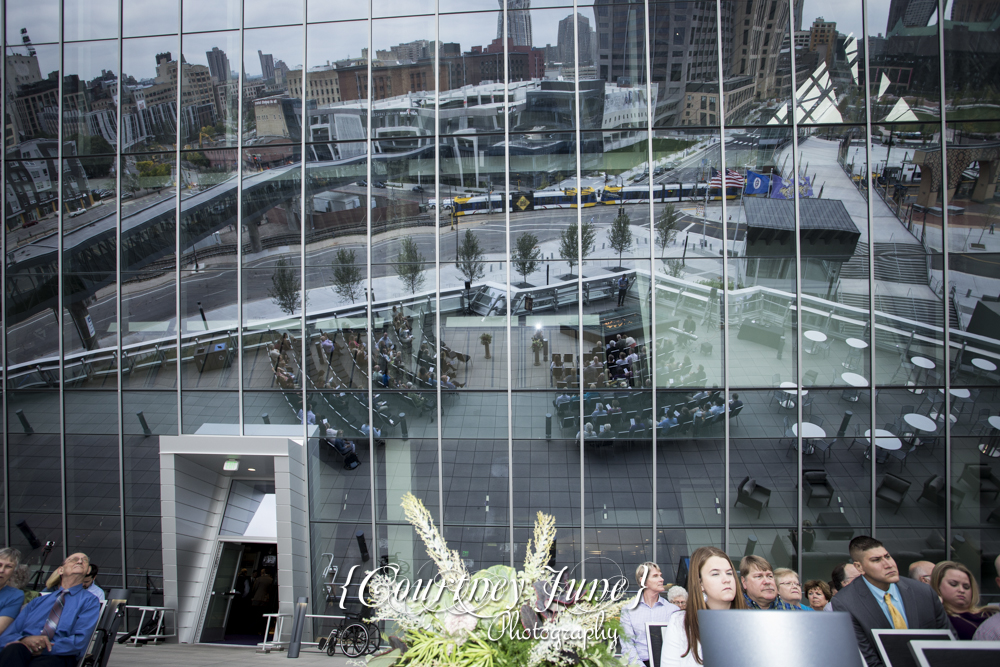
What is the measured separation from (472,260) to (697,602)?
8688 millimetres

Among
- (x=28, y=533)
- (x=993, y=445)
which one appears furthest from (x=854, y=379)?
(x=28, y=533)

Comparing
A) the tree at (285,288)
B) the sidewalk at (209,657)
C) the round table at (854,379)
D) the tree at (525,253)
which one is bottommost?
the sidewalk at (209,657)

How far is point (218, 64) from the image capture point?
39.4ft

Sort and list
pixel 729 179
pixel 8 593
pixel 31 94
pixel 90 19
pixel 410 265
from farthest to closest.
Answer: pixel 31 94
pixel 90 19
pixel 410 265
pixel 729 179
pixel 8 593

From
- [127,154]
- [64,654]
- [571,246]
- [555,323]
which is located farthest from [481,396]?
[127,154]

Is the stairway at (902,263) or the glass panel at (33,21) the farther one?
the glass panel at (33,21)

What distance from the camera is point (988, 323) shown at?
11008 millimetres

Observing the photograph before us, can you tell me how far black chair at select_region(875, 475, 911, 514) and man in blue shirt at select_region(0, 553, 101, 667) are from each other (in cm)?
1182

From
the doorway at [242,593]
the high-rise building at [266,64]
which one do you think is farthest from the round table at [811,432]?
the high-rise building at [266,64]

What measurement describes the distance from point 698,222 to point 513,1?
5.35 m

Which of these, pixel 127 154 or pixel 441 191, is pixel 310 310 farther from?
pixel 127 154

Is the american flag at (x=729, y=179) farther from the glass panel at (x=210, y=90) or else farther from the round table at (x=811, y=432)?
the glass panel at (x=210, y=90)

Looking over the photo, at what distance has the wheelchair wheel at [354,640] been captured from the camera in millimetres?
10742

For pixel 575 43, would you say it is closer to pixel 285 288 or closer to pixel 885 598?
pixel 285 288
